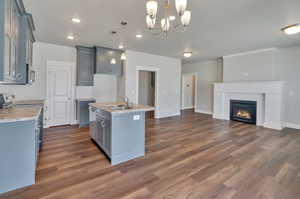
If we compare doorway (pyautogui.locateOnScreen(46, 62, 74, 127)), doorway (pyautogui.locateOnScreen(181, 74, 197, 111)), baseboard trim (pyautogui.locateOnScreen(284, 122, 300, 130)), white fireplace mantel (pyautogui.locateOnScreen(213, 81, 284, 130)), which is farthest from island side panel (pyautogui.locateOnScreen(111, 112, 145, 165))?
doorway (pyautogui.locateOnScreen(181, 74, 197, 111))

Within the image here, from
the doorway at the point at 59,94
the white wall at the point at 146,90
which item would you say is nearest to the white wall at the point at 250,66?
the white wall at the point at 146,90

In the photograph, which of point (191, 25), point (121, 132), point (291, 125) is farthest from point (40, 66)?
point (291, 125)

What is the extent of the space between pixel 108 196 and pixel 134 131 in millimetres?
1170

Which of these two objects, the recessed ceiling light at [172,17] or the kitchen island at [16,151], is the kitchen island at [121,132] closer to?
the kitchen island at [16,151]

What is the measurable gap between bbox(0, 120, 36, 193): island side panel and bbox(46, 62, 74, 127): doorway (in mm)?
3376

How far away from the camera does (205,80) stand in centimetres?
772

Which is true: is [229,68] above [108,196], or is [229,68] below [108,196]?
above

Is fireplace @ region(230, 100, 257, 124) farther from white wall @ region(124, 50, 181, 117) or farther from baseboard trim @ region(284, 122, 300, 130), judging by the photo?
white wall @ region(124, 50, 181, 117)

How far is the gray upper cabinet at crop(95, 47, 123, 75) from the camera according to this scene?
17.2 ft

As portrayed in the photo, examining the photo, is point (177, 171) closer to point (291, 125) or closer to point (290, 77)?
point (291, 125)

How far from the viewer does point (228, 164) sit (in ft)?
8.79

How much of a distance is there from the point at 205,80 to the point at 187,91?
1.90 metres

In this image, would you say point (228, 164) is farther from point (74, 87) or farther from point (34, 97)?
point (34, 97)

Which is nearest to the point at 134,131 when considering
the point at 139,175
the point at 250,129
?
the point at 139,175
